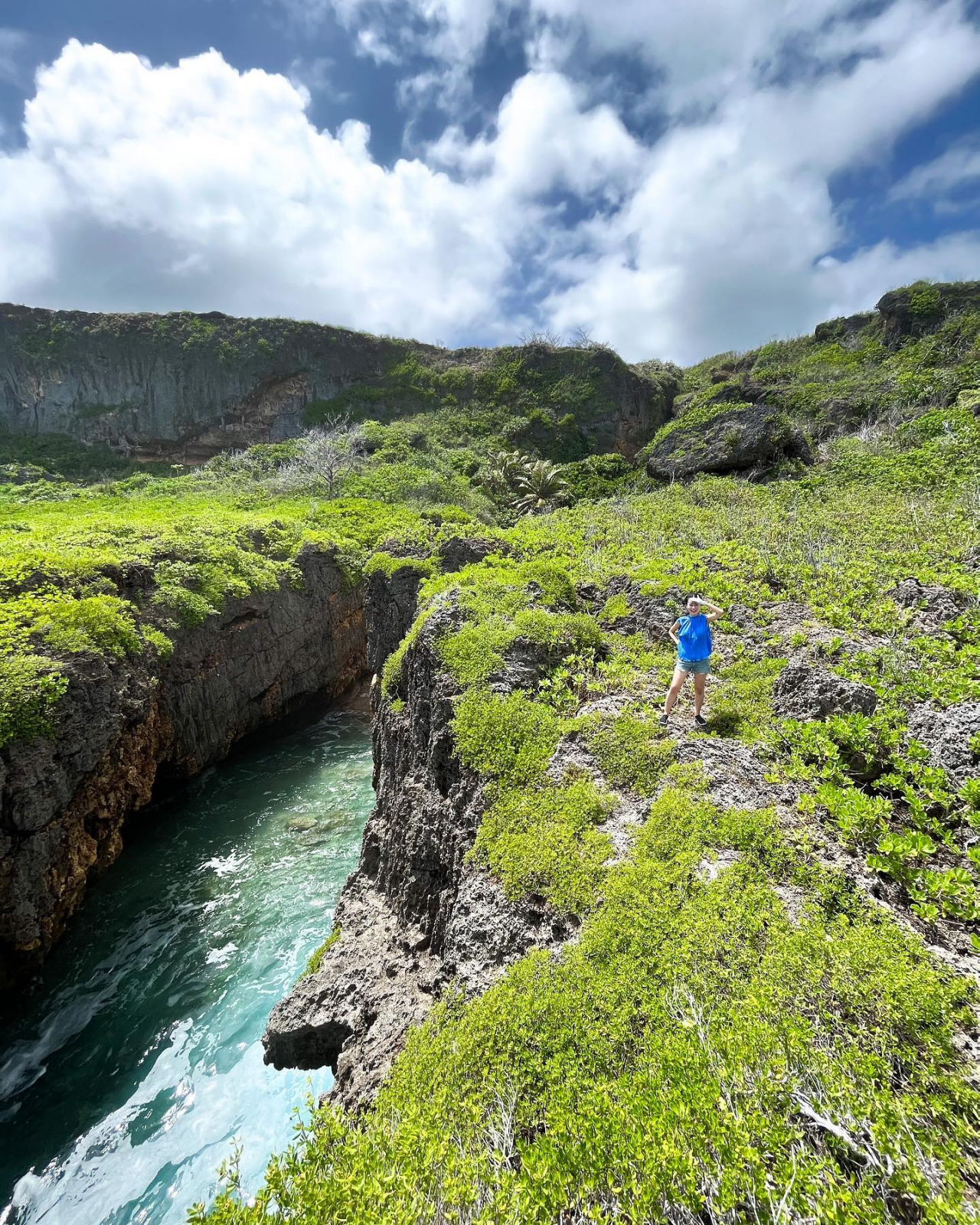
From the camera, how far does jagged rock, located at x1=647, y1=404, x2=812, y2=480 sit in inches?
846

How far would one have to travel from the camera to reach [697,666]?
675 centimetres

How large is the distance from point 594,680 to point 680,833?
3.25 metres

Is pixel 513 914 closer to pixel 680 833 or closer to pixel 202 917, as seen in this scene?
pixel 680 833

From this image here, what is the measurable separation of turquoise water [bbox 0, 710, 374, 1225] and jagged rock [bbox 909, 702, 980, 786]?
27.9 feet

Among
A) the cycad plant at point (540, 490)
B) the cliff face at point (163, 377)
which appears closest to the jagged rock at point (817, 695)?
the cycad plant at point (540, 490)

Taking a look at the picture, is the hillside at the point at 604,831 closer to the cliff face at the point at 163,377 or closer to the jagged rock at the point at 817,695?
the jagged rock at the point at 817,695

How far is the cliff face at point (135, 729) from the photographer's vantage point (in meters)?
8.73

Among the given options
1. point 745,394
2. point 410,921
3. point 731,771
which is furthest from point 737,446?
point 410,921

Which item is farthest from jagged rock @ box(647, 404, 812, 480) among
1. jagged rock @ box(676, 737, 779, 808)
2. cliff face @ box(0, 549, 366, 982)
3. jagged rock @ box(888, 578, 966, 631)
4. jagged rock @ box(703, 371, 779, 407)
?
jagged rock @ box(676, 737, 779, 808)

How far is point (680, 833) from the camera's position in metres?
4.81

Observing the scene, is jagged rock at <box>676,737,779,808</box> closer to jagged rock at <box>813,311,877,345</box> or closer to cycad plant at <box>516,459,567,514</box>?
cycad plant at <box>516,459,567,514</box>

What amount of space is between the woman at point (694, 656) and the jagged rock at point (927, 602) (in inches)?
160

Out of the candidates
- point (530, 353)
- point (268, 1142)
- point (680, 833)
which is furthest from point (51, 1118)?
point (530, 353)

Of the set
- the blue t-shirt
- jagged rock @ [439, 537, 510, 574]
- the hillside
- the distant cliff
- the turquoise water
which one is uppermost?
the distant cliff
